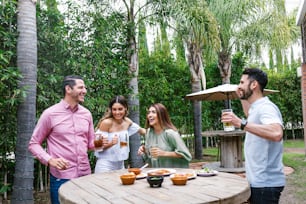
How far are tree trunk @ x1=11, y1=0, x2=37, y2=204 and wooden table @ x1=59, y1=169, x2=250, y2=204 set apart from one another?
1.56 metres

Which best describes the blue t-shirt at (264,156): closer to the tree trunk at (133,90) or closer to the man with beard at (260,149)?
the man with beard at (260,149)

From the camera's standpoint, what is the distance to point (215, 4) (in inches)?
312

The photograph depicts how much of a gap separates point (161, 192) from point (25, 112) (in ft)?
7.53

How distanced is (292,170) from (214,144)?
201 inches

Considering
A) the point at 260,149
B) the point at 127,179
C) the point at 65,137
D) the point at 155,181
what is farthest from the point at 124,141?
the point at 260,149

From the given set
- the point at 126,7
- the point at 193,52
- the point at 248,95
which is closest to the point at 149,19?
the point at 126,7

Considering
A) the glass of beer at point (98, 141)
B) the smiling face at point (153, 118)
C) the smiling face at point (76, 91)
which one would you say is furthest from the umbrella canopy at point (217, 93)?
the smiling face at point (76, 91)

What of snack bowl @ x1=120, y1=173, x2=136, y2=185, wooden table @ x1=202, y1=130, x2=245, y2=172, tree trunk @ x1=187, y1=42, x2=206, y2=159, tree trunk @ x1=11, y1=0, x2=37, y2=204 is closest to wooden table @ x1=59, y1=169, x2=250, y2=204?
snack bowl @ x1=120, y1=173, x2=136, y2=185

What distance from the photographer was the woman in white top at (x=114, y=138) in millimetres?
2951

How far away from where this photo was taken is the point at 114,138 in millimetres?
2846

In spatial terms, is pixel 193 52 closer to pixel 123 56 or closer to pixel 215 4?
pixel 215 4

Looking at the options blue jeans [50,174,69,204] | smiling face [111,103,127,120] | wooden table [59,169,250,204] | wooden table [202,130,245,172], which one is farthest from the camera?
wooden table [202,130,245,172]

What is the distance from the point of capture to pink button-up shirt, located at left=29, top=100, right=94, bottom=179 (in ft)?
8.18

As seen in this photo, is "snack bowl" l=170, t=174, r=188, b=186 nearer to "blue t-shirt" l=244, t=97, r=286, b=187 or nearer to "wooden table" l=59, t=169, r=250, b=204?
"wooden table" l=59, t=169, r=250, b=204
